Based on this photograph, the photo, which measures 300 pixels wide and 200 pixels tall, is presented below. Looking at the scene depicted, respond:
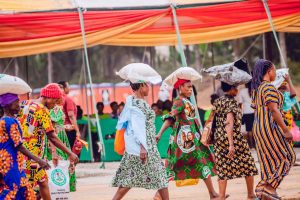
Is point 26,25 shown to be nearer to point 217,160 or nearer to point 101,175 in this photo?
point 101,175

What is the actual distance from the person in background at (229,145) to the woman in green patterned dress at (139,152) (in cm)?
118

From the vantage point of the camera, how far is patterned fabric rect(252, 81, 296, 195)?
9794 mm

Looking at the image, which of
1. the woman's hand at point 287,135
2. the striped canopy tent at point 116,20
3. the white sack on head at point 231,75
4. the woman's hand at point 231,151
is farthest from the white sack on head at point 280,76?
the woman's hand at point 287,135

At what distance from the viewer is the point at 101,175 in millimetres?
17375

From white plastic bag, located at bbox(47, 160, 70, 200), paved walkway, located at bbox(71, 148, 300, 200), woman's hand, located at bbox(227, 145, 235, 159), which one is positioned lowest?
paved walkway, located at bbox(71, 148, 300, 200)

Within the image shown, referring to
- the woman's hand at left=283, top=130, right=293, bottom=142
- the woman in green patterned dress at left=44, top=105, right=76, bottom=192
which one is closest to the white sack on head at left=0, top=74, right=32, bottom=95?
the woman's hand at left=283, top=130, right=293, bottom=142

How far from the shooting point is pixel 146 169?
9836 mm

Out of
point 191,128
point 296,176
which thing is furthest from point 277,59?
point 191,128

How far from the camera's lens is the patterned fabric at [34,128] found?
30.2 ft

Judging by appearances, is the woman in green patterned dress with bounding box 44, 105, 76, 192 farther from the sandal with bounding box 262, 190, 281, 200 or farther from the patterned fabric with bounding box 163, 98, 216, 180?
the sandal with bounding box 262, 190, 281, 200

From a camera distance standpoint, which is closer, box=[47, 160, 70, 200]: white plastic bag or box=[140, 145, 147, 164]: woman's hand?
box=[140, 145, 147, 164]: woman's hand

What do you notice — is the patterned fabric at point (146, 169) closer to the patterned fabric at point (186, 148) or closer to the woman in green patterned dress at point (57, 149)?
the patterned fabric at point (186, 148)

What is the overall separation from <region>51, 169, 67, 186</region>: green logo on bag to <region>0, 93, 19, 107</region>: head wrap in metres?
2.50

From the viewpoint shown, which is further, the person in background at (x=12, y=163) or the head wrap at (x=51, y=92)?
the head wrap at (x=51, y=92)
